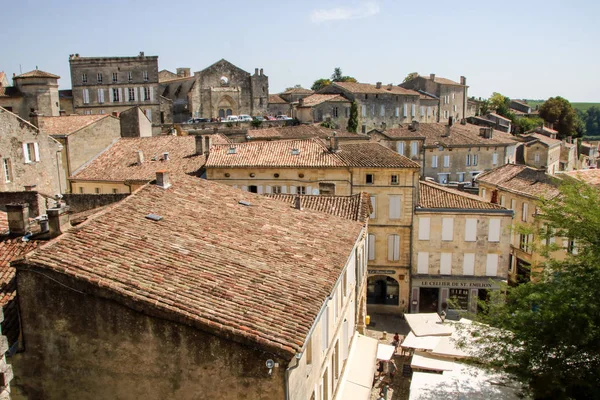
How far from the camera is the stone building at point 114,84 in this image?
6050cm

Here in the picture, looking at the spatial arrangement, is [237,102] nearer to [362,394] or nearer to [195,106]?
[195,106]

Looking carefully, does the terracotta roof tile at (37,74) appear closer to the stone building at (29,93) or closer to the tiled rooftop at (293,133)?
the stone building at (29,93)

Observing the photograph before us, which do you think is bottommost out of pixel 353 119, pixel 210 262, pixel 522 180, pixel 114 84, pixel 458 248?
pixel 458 248

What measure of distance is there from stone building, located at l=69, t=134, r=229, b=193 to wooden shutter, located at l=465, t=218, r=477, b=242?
1572cm

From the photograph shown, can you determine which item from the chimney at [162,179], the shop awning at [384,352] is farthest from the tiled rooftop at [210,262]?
the shop awning at [384,352]

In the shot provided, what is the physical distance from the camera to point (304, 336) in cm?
834

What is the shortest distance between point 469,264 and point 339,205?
39.7ft

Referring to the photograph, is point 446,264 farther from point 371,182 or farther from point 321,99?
point 321,99

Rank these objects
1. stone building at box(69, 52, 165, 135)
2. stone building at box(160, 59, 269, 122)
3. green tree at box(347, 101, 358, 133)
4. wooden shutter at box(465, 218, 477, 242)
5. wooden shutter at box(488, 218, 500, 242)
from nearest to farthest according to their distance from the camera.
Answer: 1. wooden shutter at box(488, 218, 500, 242)
2. wooden shutter at box(465, 218, 477, 242)
3. stone building at box(69, 52, 165, 135)
4. green tree at box(347, 101, 358, 133)
5. stone building at box(160, 59, 269, 122)

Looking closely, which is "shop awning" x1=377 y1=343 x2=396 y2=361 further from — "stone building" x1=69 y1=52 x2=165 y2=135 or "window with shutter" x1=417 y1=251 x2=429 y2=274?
"stone building" x1=69 y1=52 x2=165 y2=135

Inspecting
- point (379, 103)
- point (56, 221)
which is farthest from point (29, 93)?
point (56, 221)

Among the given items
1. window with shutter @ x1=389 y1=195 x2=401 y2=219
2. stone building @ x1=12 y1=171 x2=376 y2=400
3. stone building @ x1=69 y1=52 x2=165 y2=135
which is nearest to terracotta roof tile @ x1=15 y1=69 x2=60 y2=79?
stone building @ x1=69 y1=52 x2=165 y2=135

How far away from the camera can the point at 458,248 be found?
29.0 meters

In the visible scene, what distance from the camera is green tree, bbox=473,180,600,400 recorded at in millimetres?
12461
